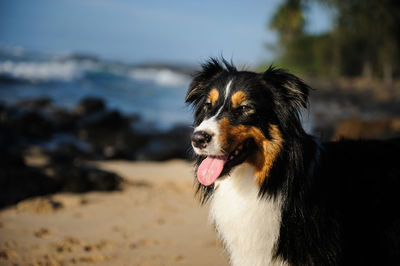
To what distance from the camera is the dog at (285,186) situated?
2.88m

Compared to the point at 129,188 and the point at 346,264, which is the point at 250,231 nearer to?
the point at 346,264

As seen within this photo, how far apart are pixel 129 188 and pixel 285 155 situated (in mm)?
4951

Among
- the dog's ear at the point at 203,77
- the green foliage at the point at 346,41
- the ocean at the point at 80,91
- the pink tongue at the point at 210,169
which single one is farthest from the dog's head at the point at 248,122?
the green foliage at the point at 346,41

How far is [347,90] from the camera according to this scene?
31.5 metres

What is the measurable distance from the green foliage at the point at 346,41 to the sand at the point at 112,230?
106 feet

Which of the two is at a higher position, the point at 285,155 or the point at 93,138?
the point at 285,155

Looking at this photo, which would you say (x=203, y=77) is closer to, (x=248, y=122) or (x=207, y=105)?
(x=207, y=105)

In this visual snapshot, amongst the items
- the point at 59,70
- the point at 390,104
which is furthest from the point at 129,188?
the point at 59,70

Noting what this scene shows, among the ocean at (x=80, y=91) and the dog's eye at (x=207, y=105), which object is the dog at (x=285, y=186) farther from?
the ocean at (x=80, y=91)

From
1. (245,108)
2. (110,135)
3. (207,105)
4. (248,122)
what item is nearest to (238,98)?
(245,108)

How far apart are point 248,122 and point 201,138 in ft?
1.38

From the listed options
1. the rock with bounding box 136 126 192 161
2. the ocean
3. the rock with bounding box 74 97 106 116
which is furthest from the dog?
the rock with bounding box 74 97 106 116

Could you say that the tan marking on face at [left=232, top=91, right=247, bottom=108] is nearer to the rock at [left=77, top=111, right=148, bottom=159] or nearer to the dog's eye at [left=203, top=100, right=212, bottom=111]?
the dog's eye at [left=203, top=100, right=212, bottom=111]

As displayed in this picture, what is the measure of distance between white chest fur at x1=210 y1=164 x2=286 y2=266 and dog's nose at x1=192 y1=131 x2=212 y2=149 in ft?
1.23
